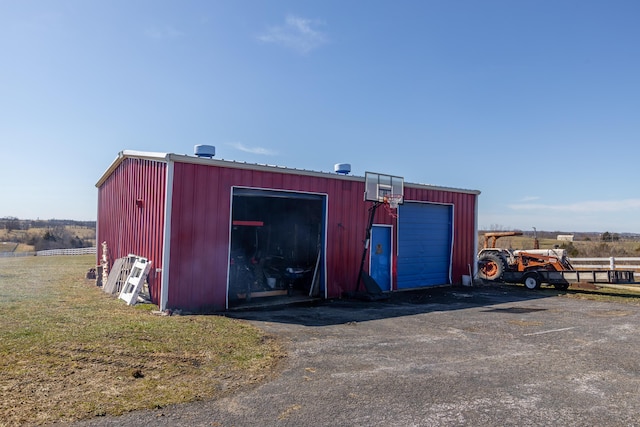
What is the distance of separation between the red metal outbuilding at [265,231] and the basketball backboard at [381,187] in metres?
0.36

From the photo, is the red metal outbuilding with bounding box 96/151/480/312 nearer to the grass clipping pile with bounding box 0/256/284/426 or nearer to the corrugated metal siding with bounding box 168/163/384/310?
the corrugated metal siding with bounding box 168/163/384/310

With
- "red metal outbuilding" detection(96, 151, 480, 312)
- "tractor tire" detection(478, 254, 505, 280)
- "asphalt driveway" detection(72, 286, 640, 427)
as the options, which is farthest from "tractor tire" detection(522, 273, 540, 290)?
"asphalt driveway" detection(72, 286, 640, 427)

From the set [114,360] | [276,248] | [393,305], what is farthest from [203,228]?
[393,305]

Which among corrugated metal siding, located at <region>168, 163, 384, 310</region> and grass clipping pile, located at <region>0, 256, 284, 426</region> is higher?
corrugated metal siding, located at <region>168, 163, 384, 310</region>

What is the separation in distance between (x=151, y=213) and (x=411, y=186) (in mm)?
7574

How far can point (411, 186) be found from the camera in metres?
14.0

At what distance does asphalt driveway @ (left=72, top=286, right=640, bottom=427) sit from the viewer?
4082 mm

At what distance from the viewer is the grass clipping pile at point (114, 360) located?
4262 mm

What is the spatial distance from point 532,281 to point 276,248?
27.0 feet

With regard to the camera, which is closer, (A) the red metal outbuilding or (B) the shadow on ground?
(B) the shadow on ground

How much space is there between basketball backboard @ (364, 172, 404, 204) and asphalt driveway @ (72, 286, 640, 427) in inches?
151

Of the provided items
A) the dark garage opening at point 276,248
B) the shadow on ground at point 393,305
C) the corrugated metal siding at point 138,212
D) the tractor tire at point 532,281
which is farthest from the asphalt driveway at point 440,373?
the tractor tire at point 532,281

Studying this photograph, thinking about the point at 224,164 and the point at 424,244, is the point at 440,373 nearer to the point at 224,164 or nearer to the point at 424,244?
the point at 224,164

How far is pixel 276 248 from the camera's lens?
44.3 feet
